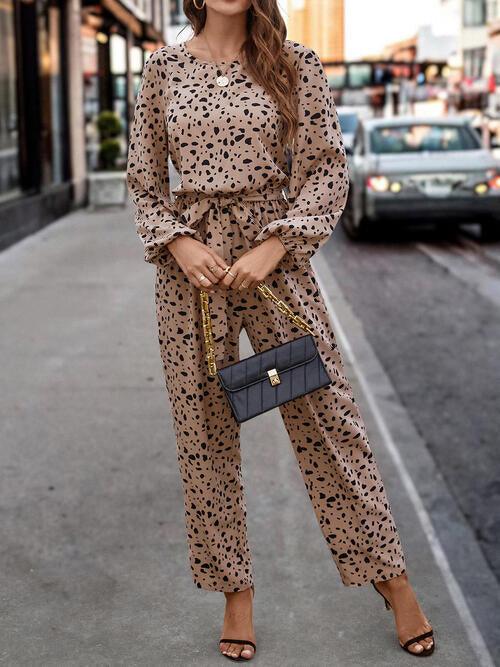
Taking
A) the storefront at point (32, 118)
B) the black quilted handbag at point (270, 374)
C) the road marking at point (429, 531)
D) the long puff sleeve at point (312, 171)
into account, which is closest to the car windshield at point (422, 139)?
the storefront at point (32, 118)

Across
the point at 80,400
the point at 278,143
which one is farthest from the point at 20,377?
the point at 278,143

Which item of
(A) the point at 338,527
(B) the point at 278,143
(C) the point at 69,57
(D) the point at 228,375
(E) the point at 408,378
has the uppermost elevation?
(C) the point at 69,57

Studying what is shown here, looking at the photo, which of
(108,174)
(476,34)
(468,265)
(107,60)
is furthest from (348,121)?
(476,34)

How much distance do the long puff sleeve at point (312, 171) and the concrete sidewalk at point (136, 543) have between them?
43.6 inches

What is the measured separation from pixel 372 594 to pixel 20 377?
126 inches

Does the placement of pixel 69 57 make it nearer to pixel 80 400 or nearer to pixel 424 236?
pixel 424 236

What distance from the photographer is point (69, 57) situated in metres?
17.7

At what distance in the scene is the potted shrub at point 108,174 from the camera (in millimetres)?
16609

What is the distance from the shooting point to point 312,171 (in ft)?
8.87

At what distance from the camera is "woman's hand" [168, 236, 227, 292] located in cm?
258

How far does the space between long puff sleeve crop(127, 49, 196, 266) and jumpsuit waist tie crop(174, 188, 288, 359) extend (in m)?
0.06

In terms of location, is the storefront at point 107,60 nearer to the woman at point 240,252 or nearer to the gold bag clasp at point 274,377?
the woman at point 240,252

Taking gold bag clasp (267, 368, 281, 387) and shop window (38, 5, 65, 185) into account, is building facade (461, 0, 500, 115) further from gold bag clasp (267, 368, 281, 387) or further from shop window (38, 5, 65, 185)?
gold bag clasp (267, 368, 281, 387)

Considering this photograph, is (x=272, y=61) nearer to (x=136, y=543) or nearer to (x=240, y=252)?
(x=240, y=252)
